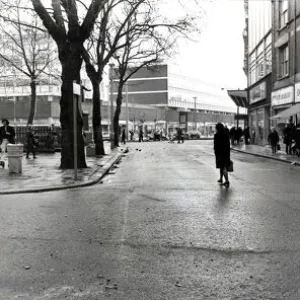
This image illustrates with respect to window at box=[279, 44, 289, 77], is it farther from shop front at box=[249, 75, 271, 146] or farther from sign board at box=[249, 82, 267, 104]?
sign board at box=[249, 82, 267, 104]

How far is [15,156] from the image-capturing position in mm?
16266

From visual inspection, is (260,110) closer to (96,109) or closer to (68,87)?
(96,109)

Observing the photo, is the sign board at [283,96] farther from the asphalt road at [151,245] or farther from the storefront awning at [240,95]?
the asphalt road at [151,245]

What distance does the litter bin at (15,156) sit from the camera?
16141 millimetres

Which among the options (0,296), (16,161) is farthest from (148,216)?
(16,161)

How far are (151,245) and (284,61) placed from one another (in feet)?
95.8

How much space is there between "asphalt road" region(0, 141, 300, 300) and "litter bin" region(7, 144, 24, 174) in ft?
14.4

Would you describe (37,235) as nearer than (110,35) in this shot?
Yes

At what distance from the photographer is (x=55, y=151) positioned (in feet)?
103

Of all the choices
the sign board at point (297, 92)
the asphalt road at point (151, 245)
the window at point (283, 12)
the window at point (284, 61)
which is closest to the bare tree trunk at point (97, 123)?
the sign board at point (297, 92)

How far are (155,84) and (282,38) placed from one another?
3277 inches

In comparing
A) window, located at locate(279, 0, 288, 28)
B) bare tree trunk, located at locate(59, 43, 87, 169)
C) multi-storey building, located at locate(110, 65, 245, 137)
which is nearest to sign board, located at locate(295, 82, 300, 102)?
window, located at locate(279, 0, 288, 28)

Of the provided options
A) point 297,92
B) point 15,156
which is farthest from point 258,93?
point 15,156

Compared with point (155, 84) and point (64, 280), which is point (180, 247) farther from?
point (155, 84)
